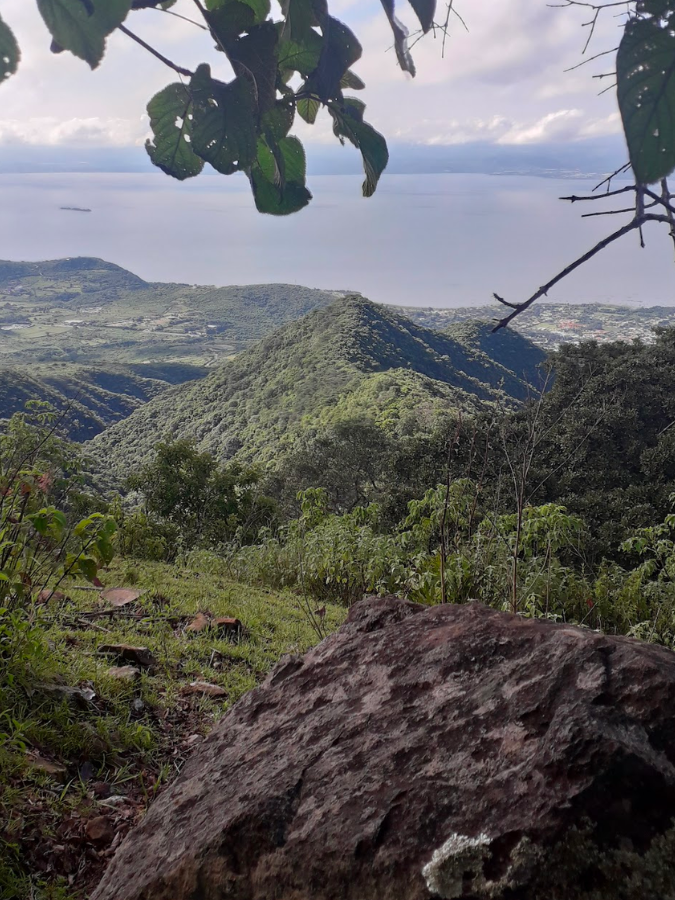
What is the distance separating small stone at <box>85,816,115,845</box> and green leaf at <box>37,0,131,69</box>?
4.81 feet

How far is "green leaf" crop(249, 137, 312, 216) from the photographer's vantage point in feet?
1.92

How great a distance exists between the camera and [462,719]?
0.99m

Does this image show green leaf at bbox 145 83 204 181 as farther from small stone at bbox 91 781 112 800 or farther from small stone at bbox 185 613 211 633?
small stone at bbox 185 613 211 633

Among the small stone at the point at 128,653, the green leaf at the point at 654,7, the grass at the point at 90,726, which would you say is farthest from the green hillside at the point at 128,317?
the green leaf at the point at 654,7

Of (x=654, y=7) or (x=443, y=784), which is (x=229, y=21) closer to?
(x=654, y=7)

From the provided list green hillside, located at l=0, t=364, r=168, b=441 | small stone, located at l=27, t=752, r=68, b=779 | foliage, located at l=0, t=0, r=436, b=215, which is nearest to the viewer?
foliage, located at l=0, t=0, r=436, b=215

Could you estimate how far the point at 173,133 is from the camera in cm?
55

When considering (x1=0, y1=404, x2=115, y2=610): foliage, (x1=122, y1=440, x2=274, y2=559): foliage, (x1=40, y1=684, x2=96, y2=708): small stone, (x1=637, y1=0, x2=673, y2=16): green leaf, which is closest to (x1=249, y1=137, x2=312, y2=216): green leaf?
(x1=637, y1=0, x2=673, y2=16): green leaf

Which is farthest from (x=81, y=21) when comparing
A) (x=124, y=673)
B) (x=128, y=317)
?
(x=128, y=317)

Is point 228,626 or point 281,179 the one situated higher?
point 281,179

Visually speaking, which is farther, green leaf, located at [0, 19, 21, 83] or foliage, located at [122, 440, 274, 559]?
foliage, located at [122, 440, 274, 559]

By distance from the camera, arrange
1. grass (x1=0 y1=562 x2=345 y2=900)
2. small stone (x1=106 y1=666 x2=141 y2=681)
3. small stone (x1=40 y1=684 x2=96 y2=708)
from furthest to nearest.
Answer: small stone (x1=106 y1=666 x2=141 y2=681) → small stone (x1=40 y1=684 x2=96 y2=708) → grass (x1=0 y1=562 x2=345 y2=900)

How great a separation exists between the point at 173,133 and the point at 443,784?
0.84 meters

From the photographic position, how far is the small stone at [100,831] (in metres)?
1.36
